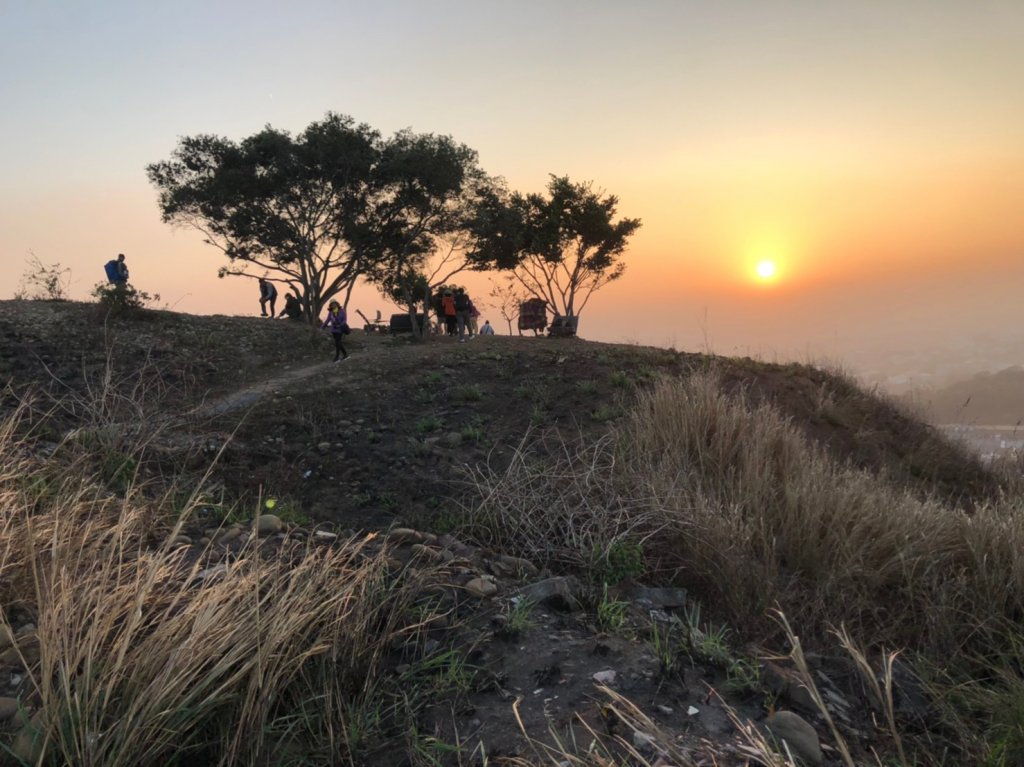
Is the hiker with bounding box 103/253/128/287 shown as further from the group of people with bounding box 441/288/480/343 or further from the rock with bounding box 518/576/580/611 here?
the rock with bounding box 518/576/580/611

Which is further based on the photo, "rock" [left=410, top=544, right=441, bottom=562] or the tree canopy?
the tree canopy

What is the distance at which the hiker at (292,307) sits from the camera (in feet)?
76.8

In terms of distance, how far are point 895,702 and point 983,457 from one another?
11596 mm

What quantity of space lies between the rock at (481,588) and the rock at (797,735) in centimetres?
137

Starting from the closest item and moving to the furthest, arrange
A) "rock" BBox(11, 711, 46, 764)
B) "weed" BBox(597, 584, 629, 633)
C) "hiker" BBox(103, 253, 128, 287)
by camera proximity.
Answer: "rock" BBox(11, 711, 46, 764), "weed" BBox(597, 584, 629, 633), "hiker" BBox(103, 253, 128, 287)

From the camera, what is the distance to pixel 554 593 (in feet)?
10.4

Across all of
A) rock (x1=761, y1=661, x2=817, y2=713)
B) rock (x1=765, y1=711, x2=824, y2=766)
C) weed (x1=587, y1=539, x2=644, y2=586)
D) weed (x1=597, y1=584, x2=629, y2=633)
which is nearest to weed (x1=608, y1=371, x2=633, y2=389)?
weed (x1=587, y1=539, x2=644, y2=586)

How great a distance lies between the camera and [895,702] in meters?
2.78

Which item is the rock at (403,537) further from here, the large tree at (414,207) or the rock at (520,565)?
the large tree at (414,207)

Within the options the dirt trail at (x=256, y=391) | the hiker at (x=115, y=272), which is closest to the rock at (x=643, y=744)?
the dirt trail at (x=256, y=391)

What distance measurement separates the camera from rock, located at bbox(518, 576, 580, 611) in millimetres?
3152

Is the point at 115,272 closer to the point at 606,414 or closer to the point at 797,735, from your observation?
the point at 606,414

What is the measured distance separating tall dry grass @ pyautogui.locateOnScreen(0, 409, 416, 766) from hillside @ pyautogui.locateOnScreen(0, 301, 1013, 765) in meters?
0.04

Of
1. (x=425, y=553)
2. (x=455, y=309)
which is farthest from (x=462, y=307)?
(x=425, y=553)
